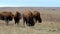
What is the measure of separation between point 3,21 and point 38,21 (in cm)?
421

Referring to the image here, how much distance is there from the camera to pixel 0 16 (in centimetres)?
2738

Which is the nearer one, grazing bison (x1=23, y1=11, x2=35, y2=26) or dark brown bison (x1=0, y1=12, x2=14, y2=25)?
grazing bison (x1=23, y1=11, x2=35, y2=26)

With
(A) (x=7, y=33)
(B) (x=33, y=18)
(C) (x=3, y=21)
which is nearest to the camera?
(A) (x=7, y=33)

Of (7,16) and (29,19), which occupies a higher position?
(7,16)

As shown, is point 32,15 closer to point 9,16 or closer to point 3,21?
point 9,16

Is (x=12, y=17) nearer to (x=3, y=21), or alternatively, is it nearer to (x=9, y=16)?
(x=9, y=16)

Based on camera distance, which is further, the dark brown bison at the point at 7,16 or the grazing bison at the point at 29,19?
the dark brown bison at the point at 7,16

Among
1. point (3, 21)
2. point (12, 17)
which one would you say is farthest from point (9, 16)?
point (3, 21)

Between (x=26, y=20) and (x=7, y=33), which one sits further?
(x=26, y=20)

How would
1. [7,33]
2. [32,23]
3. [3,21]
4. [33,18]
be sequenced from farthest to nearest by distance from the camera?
[3,21]
[33,18]
[32,23]
[7,33]

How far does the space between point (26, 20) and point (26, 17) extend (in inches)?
11.3

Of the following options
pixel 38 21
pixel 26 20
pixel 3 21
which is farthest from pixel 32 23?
pixel 3 21

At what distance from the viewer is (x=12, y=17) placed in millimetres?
27031

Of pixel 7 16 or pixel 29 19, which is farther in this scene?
pixel 7 16
